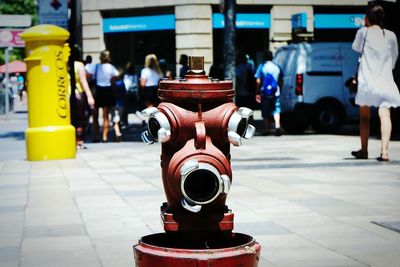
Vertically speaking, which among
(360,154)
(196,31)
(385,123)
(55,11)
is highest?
(55,11)

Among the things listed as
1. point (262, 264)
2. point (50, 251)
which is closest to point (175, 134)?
point (262, 264)

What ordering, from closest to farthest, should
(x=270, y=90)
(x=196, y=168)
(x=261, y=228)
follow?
(x=196, y=168)
(x=261, y=228)
(x=270, y=90)

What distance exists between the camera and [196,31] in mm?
29734

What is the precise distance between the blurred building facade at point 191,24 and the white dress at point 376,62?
60.1 ft

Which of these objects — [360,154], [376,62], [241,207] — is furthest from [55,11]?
[241,207]

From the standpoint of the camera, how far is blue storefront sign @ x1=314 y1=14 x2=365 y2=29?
103 ft

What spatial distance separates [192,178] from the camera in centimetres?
443

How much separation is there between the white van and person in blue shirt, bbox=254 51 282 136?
1.90 feet

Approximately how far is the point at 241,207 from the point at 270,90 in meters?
10.6

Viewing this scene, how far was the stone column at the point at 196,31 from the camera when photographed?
29.7 m

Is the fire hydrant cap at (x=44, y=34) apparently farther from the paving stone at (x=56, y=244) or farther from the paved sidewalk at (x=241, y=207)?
the paving stone at (x=56, y=244)

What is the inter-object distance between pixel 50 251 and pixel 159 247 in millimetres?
1939

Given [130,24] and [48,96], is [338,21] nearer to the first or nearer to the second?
[130,24]

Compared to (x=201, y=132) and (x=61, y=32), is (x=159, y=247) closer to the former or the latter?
(x=201, y=132)
